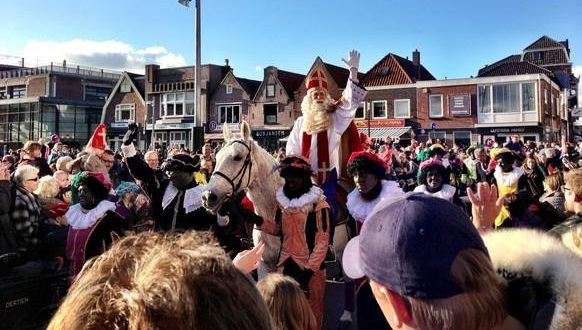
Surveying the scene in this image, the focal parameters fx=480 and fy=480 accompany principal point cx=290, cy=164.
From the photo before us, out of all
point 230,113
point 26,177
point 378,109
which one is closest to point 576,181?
point 26,177

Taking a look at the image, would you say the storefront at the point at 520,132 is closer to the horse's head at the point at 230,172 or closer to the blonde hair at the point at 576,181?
the horse's head at the point at 230,172

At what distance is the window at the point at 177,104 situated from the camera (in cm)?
3966

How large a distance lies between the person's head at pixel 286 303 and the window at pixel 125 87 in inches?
1704

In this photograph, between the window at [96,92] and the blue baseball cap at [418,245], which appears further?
the window at [96,92]

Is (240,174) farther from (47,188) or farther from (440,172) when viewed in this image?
(47,188)

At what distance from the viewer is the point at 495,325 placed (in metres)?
1.34

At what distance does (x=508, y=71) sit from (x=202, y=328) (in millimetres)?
36478

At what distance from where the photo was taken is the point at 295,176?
4188 mm

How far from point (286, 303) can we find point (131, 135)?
3.37 m

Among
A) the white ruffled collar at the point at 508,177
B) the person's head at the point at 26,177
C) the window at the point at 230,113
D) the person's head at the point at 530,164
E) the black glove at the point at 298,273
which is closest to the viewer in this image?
the black glove at the point at 298,273

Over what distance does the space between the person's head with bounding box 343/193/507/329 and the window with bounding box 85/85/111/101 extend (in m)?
55.8

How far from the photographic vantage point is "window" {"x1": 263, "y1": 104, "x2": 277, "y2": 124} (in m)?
36.6

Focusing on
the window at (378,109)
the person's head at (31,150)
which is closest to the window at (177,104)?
the window at (378,109)

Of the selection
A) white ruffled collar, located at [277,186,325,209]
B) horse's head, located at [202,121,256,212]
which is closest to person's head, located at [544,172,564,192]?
white ruffled collar, located at [277,186,325,209]
